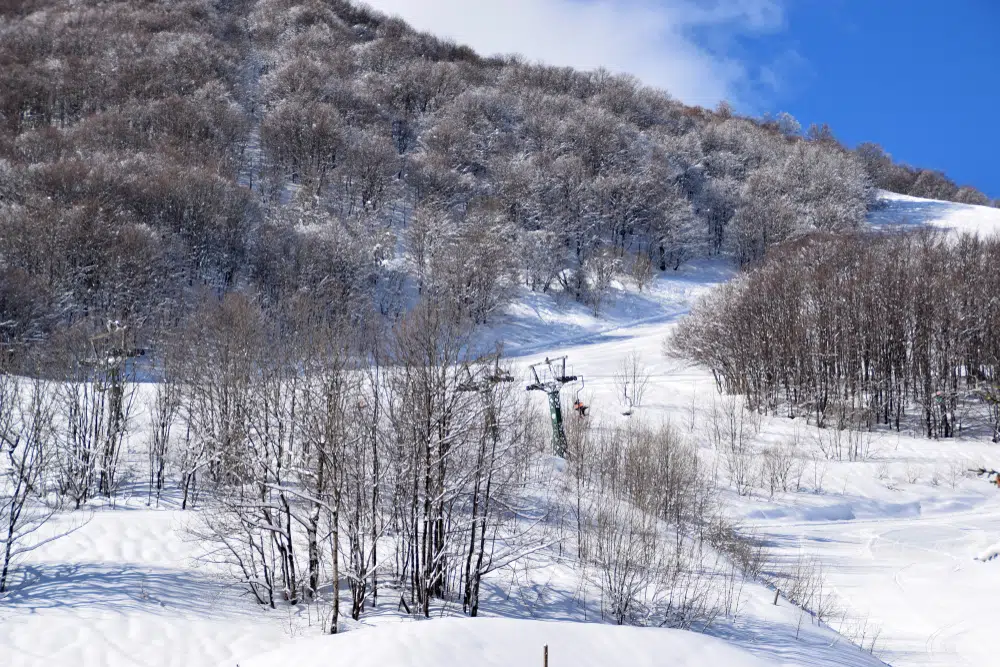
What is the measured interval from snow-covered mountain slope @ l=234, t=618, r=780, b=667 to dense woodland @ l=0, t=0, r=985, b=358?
70.0ft

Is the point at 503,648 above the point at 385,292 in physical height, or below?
below

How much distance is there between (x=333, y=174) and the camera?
182 ft

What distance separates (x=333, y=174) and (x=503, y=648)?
53.9 meters

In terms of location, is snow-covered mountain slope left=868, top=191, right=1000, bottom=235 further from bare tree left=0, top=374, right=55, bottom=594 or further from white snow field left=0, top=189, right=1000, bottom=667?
bare tree left=0, top=374, right=55, bottom=594

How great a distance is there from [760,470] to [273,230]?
3411 centimetres

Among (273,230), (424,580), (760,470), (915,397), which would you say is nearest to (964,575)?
(760,470)

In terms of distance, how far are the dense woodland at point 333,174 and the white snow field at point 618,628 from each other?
1516cm

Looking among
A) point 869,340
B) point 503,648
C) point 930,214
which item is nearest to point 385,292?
point 869,340

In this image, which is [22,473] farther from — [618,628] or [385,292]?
[385,292]

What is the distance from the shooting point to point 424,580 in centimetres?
1117

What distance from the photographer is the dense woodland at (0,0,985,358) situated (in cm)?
3581

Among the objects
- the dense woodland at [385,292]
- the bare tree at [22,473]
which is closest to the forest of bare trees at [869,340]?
the dense woodland at [385,292]

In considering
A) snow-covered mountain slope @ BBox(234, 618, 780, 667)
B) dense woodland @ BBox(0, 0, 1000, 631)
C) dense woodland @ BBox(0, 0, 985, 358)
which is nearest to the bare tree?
dense woodland @ BBox(0, 0, 1000, 631)

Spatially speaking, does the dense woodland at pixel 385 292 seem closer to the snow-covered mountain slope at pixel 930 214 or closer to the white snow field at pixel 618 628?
the white snow field at pixel 618 628
